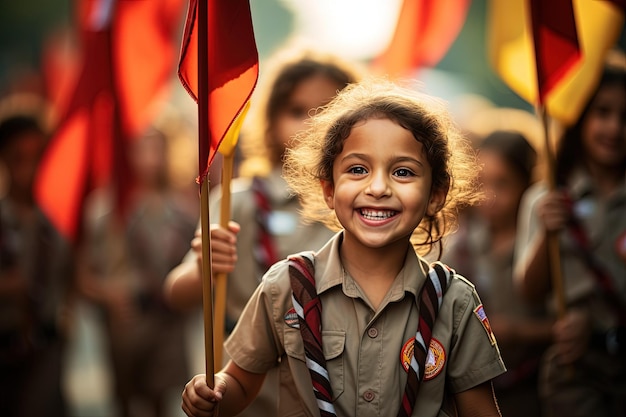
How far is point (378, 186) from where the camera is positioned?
10.5 feet

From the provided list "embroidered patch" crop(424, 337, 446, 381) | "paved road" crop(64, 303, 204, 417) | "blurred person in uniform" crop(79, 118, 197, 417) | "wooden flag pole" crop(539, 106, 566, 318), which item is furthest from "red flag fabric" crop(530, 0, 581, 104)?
"paved road" crop(64, 303, 204, 417)

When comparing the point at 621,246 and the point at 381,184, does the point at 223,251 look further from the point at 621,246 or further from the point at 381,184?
the point at 621,246

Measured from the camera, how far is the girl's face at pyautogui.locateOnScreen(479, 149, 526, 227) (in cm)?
675

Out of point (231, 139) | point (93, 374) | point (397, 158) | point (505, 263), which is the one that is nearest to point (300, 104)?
point (231, 139)

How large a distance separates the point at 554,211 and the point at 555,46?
79 centimetres

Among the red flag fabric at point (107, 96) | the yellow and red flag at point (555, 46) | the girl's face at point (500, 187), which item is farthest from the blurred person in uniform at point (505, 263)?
the red flag fabric at point (107, 96)

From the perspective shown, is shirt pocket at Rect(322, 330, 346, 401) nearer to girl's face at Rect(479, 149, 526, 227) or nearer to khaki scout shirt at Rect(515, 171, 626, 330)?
khaki scout shirt at Rect(515, 171, 626, 330)

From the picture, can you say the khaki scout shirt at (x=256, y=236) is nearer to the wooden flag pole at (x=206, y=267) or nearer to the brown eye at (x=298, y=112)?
the brown eye at (x=298, y=112)

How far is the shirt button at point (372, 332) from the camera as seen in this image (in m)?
3.24

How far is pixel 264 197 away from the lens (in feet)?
15.9

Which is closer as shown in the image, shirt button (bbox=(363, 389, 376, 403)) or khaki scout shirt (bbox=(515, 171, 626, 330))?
shirt button (bbox=(363, 389, 376, 403))

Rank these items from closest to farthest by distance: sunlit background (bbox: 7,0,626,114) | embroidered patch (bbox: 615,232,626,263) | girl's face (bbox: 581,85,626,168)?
1. embroidered patch (bbox: 615,232,626,263)
2. girl's face (bbox: 581,85,626,168)
3. sunlit background (bbox: 7,0,626,114)

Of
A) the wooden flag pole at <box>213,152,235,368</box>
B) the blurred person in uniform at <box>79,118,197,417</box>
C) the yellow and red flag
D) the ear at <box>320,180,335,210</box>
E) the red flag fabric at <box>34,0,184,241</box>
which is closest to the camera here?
the ear at <box>320,180,335,210</box>

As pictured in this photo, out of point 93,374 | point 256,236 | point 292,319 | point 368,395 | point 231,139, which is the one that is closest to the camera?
point 368,395
